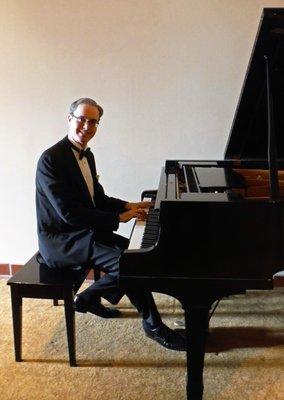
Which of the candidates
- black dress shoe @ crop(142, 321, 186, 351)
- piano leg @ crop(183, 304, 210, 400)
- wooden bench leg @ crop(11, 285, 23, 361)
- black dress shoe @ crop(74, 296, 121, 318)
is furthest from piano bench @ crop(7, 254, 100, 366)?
piano leg @ crop(183, 304, 210, 400)

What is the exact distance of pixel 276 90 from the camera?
6.43 feet

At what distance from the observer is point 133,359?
87.4 inches

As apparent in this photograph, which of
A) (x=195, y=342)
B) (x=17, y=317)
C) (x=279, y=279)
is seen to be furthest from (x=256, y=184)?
(x=17, y=317)

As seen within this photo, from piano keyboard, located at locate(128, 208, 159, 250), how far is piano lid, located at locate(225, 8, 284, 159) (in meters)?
0.73

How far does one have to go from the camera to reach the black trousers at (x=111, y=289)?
2.08 m

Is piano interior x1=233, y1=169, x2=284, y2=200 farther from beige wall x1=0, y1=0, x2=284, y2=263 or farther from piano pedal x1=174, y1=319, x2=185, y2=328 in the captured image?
piano pedal x1=174, y1=319, x2=185, y2=328

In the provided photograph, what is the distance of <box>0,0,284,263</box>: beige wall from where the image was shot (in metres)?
2.71

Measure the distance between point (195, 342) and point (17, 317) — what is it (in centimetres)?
97

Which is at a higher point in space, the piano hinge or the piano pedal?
the piano hinge

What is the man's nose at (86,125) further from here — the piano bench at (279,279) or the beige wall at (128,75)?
the piano bench at (279,279)

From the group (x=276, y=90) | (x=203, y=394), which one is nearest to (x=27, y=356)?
(x=203, y=394)

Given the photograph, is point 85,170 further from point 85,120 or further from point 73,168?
point 85,120

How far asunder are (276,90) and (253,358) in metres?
1.39

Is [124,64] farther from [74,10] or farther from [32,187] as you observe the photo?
[32,187]
